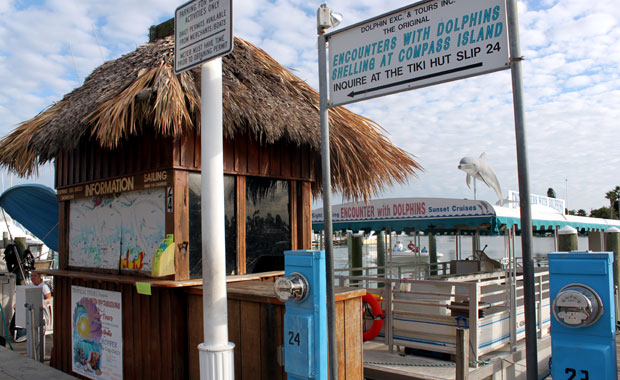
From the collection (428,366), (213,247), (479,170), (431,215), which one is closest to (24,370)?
(213,247)

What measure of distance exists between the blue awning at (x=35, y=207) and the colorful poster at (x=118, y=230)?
113 inches

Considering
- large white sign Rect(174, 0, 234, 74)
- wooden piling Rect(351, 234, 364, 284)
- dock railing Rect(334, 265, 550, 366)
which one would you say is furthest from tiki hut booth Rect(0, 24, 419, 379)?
wooden piling Rect(351, 234, 364, 284)

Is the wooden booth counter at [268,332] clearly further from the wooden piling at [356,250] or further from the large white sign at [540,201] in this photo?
the wooden piling at [356,250]

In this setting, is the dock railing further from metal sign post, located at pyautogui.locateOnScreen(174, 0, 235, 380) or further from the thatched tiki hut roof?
metal sign post, located at pyautogui.locateOnScreen(174, 0, 235, 380)

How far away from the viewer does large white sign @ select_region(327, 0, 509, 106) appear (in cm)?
293

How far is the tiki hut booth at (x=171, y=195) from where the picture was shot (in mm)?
5086

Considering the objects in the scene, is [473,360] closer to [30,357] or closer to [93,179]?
[93,179]

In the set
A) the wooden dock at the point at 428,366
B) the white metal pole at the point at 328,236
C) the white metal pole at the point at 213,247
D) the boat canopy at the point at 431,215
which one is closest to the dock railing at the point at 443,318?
the wooden dock at the point at 428,366

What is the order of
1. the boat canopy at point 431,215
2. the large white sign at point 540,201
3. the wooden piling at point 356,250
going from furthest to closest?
the wooden piling at point 356,250 < the large white sign at point 540,201 < the boat canopy at point 431,215

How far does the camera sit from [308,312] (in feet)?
12.5

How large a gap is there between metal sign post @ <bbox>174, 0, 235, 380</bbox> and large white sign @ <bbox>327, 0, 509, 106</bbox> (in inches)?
33.5

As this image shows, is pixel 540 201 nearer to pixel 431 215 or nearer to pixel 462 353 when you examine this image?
pixel 431 215

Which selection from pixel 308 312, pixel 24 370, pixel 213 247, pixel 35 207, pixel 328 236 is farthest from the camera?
pixel 35 207

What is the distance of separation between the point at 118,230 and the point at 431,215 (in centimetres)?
665
